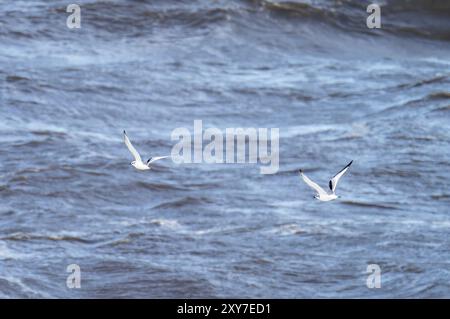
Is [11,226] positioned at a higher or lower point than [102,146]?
lower

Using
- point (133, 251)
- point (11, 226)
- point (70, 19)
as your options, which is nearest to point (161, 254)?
point (133, 251)

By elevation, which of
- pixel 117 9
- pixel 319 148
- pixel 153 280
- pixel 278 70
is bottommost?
pixel 153 280

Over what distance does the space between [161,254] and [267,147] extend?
4026 millimetres

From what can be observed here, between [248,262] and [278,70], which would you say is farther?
[278,70]

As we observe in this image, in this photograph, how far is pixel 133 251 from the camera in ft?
53.4

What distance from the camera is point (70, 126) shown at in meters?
20.6

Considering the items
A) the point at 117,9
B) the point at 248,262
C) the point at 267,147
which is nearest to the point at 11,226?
the point at 248,262

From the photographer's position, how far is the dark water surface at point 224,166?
15.9 m

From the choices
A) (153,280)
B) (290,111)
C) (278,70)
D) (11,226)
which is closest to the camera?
(153,280)

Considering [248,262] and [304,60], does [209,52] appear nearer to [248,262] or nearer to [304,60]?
[304,60]

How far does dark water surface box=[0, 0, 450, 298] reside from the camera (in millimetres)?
15875

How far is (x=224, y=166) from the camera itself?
1919cm

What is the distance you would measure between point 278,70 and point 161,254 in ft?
24.3

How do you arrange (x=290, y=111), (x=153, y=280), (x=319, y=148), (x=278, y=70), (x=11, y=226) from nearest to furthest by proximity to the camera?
(x=153, y=280) → (x=11, y=226) → (x=319, y=148) → (x=290, y=111) → (x=278, y=70)
